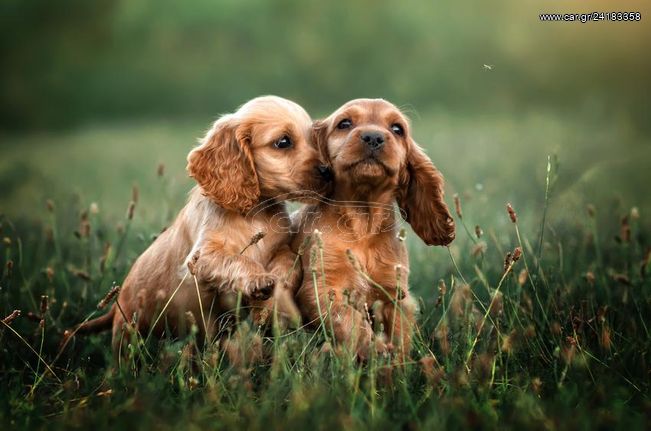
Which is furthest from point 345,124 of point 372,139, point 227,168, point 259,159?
point 227,168

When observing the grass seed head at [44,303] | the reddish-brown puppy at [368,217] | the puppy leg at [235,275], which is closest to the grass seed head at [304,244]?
the reddish-brown puppy at [368,217]

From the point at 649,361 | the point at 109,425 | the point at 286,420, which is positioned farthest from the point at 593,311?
the point at 109,425

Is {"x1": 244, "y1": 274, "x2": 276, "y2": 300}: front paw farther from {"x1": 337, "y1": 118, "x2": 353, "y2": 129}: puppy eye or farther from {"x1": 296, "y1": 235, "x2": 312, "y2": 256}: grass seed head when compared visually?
{"x1": 337, "y1": 118, "x2": 353, "y2": 129}: puppy eye

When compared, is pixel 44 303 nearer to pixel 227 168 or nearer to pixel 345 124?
pixel 227 168

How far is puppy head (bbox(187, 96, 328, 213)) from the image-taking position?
424cm

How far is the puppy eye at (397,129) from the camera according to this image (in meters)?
4.31

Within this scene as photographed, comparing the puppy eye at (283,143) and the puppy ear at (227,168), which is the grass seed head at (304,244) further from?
the puppy eye at (283,143)

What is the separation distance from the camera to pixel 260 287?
385cm

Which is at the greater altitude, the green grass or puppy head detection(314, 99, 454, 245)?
puppy head detection(314, 99, 454, 245)

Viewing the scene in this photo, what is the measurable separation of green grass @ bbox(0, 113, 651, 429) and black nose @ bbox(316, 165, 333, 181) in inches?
29.0

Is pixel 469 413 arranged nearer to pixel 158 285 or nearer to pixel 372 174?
pixel 372 174

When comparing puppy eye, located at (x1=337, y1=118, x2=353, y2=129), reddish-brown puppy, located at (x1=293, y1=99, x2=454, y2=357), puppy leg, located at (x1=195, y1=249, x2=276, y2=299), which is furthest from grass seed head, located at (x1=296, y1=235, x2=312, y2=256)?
puppy eye, located at (x1=337, y1=118, x2=353, y2=129)

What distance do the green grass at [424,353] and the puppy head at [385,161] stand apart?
11.2 inches

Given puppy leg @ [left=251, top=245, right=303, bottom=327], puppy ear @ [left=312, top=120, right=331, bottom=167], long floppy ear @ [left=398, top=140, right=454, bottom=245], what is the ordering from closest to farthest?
puppy leg @ [left=251, top=245, right=303, bottom=327], puppy ear @ [left=312, top=120, right=331, bottom=167], long floppy ear @ [left=398, top=140, right=454, bottom=245]
